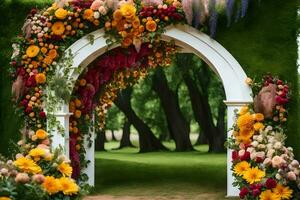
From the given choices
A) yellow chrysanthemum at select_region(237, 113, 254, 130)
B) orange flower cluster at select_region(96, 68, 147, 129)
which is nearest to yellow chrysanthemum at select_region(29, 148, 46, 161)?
yellow chrysanthemum at select_region(237, 113, 254, 130)

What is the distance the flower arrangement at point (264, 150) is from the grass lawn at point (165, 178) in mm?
1148

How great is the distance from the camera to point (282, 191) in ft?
21.6

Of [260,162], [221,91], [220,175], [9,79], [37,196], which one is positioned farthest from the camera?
[221,91]

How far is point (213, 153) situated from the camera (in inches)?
642

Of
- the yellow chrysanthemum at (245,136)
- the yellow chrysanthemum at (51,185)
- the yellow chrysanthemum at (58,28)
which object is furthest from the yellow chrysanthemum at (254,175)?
the yellow chrysanthemum at (58,28)

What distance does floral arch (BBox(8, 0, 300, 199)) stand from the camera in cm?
801

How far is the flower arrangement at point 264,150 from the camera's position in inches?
261

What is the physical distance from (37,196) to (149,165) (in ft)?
27.3

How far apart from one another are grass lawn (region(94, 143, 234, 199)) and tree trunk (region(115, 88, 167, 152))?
2405 mm

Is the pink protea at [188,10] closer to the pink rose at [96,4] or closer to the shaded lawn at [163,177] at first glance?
the pink rose at [96,4]

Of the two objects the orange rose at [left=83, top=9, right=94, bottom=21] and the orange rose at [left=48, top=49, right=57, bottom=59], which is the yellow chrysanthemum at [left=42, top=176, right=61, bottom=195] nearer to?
the orange rose at [left=48, top=49, right=57, bottom=59]

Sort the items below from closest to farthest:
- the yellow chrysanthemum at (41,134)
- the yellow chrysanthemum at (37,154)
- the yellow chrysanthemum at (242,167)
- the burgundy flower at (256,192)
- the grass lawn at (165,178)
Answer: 1. the yellow chrysanthemum at (37,154)
2. the burgundy flower at (256,192)
3. the yellow chrysanthemum at (242,167)
4. the yellow chrysanthemum at (41,134)
5. the grass lawn at (165,178)

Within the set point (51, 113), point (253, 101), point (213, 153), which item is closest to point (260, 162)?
point (253, 101)

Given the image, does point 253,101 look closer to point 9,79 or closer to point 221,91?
point 9,79
